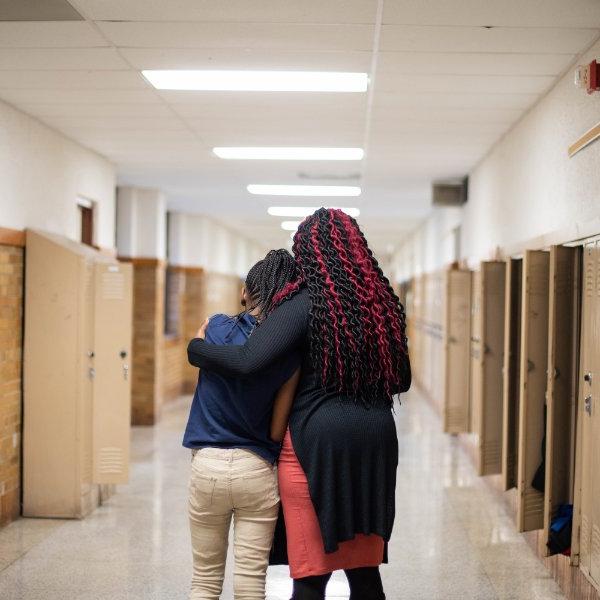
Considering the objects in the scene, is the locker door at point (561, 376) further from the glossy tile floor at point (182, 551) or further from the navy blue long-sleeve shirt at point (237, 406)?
the navy blue long-sleeve shirt at point (237, 406)

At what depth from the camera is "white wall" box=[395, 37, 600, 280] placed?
3.71 m

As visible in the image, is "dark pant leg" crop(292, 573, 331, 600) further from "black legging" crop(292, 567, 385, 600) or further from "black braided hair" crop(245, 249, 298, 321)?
"black braided hair" crop(245, 249, 298, 321)

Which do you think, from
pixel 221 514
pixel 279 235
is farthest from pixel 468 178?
pixel 279 235

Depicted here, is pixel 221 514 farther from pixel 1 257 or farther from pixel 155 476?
pixel 155 476

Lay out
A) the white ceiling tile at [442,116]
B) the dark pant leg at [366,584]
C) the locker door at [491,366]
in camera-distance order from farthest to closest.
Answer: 1. the locker door at [491,366]
2. the white ceiling tile at [442,116]
3. the dark pant leg at [366,584]

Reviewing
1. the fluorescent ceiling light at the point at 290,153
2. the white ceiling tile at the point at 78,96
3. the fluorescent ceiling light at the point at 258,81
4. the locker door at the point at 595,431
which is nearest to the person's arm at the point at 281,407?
the locker door at the point at 595,431

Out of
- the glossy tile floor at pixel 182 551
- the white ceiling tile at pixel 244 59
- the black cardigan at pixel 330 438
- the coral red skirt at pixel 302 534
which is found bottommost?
the glossy tile floor at pixel 182 551

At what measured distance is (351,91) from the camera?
14.5 feet

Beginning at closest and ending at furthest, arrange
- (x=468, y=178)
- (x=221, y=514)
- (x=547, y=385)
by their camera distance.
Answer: (x=221, y=514) < (x=547, y=385) < (x=468, y=178)

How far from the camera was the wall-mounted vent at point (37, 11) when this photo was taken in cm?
317

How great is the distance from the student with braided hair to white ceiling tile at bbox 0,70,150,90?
2.38m

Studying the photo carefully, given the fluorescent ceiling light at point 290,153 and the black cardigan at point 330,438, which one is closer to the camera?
the black cardigan at point 330,438

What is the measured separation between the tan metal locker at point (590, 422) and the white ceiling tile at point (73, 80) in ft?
8.16

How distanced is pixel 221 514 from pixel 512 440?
2913mm
